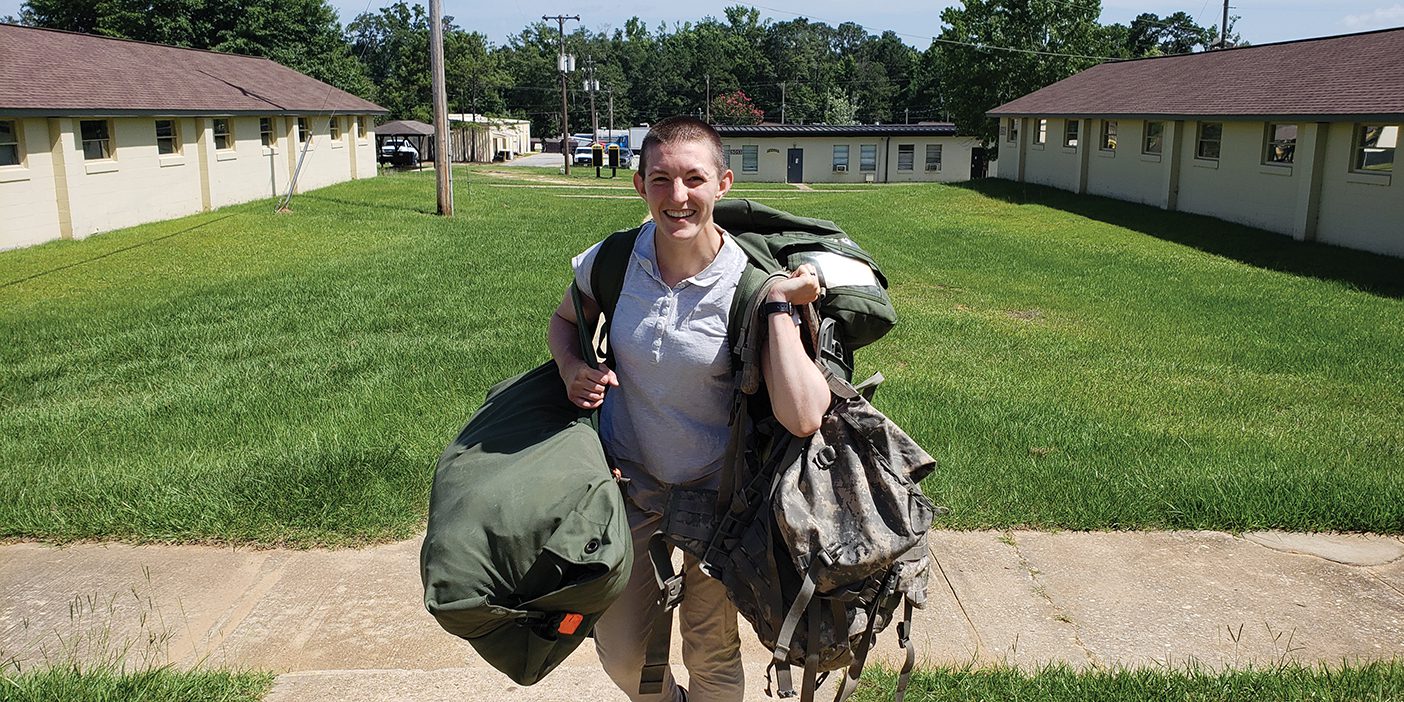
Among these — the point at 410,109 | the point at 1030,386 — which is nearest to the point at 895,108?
the point at 410,109

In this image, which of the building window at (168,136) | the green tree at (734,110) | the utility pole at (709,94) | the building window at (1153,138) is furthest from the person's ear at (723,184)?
the utility pole at (709,94)

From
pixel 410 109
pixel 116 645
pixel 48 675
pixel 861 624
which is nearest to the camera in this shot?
pixel 861 624

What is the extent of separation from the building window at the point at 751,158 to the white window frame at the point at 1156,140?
1250 inches

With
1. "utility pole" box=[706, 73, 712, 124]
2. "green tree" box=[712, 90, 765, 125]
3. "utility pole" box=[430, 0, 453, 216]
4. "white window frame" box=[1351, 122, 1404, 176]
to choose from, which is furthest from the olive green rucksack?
"utility pole" box=[706, 73, 712, 124]

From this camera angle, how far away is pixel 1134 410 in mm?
7387

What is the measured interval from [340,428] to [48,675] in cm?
308

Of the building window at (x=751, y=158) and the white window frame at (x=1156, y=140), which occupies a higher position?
the white window frame at (x=1156, y=140)

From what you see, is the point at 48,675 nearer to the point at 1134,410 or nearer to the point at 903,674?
the point at 903,674

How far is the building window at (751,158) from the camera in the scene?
2288 inches

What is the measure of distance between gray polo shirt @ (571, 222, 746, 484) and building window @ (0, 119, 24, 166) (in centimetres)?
1888

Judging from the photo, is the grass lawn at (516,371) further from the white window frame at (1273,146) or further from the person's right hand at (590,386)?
the white window frame at (1273,146)

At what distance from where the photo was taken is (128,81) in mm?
23406

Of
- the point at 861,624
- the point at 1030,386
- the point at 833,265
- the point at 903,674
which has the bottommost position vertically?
the point at 1030,386

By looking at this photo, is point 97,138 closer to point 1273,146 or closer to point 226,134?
point 226,134
